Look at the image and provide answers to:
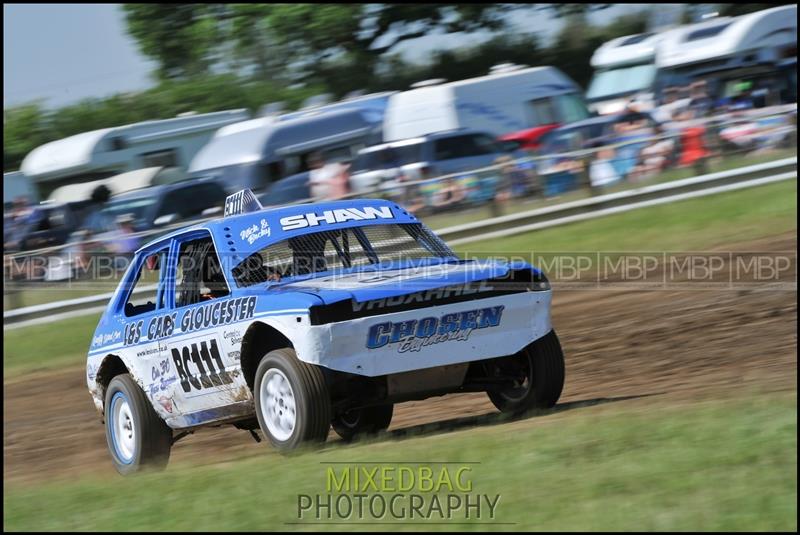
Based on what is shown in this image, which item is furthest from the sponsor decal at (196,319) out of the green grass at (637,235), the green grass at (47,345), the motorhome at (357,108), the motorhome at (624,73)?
the motorhome at (624,73)

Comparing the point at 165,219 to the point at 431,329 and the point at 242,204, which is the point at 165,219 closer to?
the point at 242,204

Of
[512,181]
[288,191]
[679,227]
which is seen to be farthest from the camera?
[288,191]

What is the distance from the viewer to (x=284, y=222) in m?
7.53

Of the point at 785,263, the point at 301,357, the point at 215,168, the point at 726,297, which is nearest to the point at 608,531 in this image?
the point at 301,357

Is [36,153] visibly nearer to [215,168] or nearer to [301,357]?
[215,168]

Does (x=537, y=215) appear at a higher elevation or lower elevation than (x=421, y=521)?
lower

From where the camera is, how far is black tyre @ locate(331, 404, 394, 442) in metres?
8.36

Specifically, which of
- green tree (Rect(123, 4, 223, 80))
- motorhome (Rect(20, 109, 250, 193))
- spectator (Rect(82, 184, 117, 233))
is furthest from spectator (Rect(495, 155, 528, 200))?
green tree (Rect(123, 4, 223, 80))

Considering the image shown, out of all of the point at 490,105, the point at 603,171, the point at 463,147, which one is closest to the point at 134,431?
the point at 603,171

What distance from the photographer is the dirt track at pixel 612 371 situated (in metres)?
8.30

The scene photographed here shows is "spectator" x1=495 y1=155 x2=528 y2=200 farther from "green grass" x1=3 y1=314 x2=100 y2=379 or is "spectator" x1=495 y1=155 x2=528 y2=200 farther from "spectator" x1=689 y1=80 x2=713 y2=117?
"green grass" x1=3 y1=314 x2=100 y2=379

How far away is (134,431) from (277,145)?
15.1m

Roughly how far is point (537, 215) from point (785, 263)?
14.9 feet

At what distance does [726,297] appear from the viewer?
12219 mm
